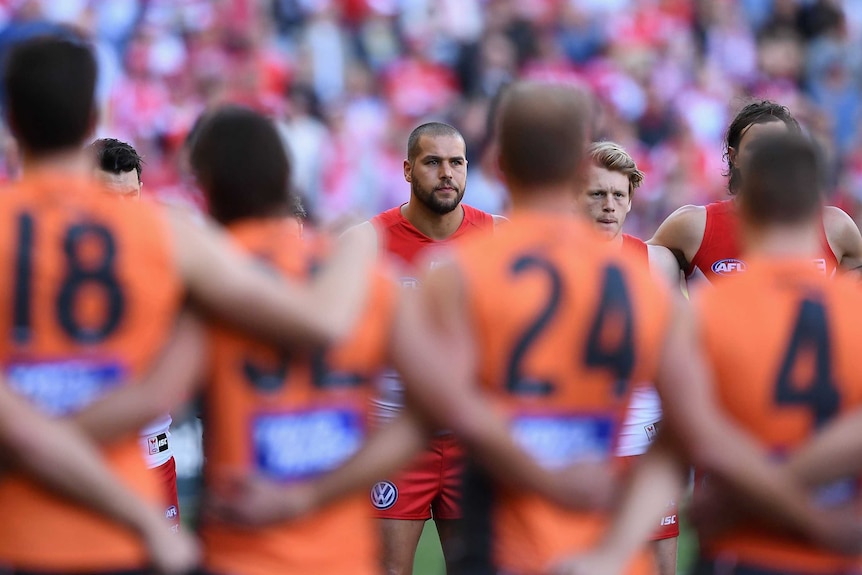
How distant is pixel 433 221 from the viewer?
6953 millimetres

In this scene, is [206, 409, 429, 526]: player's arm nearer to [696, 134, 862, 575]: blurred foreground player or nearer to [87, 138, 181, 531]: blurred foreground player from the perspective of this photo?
[696, 134, 862, 575]: blurred foreground player

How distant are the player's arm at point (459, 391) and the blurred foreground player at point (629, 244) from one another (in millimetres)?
2853

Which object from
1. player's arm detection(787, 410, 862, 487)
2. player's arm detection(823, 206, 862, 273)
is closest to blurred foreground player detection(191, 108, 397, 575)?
player's arm detection(787, 410, 862, 487)

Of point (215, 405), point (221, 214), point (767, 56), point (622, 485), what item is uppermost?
point (767, 56)

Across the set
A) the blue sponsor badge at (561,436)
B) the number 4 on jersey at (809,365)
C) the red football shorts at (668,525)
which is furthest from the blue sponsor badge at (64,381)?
the red football shorts at (668,525)

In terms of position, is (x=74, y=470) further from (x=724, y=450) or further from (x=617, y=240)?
(x=617, y=240)

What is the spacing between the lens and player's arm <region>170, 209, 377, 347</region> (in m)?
3.15

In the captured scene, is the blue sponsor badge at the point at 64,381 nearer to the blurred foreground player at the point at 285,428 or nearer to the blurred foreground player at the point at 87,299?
the blurred foreground player at the point at 87,299

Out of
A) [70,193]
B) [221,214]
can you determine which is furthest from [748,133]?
[70,193]

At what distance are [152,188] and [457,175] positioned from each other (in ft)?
20.4

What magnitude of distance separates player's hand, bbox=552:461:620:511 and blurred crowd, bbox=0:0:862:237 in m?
9.19

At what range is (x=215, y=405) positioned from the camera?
3262 mm

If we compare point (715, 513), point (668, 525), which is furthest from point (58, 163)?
point (668, 525)

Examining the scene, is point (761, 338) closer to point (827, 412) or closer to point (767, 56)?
point (827, 412)
